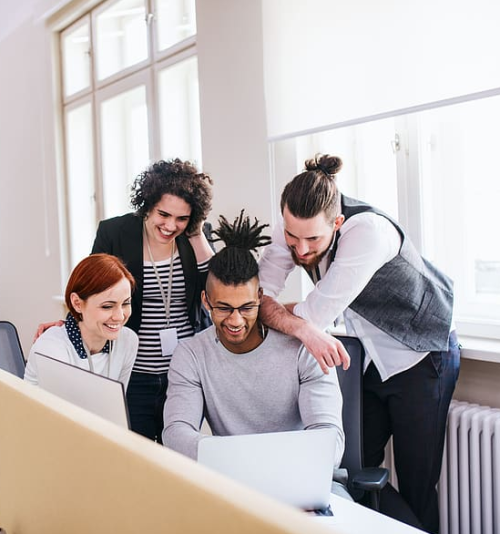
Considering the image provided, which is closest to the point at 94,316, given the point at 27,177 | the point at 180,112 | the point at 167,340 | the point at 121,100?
the point at 167,340

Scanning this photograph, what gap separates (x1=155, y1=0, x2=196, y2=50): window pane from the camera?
3.68 metres

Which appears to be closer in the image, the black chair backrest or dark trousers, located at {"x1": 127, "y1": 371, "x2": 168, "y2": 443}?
the black chair backrest

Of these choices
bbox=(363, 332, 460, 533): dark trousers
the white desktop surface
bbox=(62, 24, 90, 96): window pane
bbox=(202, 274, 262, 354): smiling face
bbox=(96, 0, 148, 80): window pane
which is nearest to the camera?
the white desktop surface

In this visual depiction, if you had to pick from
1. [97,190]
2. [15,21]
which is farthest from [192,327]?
[15,21]

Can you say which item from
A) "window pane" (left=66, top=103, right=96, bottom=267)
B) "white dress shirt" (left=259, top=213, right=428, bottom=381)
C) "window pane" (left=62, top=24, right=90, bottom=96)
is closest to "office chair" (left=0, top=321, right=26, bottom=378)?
"white dress shirt" (left=259, top=213, right=428, bottom=381)

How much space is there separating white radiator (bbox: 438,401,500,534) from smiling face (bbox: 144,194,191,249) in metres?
1.12

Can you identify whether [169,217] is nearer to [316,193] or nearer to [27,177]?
[316,193]

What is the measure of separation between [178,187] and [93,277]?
1.33 ft

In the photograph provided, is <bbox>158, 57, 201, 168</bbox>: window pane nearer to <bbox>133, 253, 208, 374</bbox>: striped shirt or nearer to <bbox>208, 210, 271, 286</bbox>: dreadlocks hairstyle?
<bbox>133, 253, 208, 374</bbox>: striped shirt

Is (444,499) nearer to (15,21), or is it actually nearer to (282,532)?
(282,532)

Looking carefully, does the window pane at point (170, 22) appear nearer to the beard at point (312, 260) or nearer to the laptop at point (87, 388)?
the beard at point (312, 260)

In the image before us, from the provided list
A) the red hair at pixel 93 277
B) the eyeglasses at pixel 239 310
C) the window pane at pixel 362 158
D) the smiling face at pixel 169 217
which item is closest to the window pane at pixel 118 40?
the window pane at pixel 362 158

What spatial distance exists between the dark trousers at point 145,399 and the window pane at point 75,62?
320cm

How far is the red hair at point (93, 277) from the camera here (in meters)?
1.77
